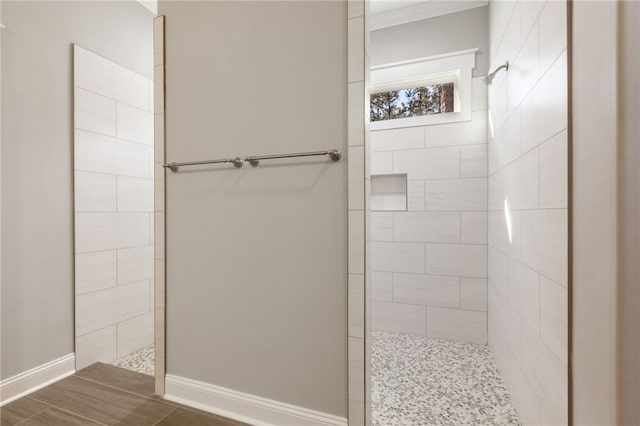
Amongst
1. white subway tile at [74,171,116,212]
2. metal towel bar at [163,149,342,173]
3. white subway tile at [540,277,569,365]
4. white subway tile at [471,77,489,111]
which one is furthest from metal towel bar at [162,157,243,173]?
white subway tile at [471,77,489,111]

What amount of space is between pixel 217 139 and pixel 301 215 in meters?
0.60

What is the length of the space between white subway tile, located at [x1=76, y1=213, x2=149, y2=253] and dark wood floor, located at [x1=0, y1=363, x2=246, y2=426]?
2.68ft

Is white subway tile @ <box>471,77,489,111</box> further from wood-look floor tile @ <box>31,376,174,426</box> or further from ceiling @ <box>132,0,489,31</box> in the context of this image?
wood-look floor tile @ <box>31,376,174,426</box>

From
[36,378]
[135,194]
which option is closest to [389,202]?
[135,194]

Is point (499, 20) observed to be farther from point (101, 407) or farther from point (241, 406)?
point (101, 407)

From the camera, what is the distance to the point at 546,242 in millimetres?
1297

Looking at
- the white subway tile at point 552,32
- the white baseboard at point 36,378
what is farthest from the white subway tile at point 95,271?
the white subway tile at point 552,32

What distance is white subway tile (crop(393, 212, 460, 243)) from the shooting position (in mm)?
2713

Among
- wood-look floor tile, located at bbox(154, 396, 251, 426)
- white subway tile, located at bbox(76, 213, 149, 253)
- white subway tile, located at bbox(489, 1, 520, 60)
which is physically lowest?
wood-look floor tile, located at bbox(154, 396, 251, 426)

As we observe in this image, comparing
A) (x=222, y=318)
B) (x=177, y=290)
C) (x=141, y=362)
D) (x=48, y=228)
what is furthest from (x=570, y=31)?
(x=141, y=362)

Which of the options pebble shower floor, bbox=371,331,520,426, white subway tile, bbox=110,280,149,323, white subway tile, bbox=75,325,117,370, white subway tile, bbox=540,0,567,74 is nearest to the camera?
white subway tile, bbox=540,0,567,74

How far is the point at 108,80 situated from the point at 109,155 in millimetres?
530

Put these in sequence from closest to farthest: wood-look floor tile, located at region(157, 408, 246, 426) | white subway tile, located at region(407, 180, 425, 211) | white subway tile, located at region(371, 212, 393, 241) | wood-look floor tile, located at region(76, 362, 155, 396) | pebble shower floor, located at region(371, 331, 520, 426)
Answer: wood-look floor tile, located at region(157, 408, 246, 426) → pebble shower floor, located at region(371, 331, 520, 426) → wood-look floor tile, located at region(76, 362, 155, 396) → white subway tile, located at region(407, 180, 425, 211) → white subway tile, located at region(371, 212, 393, 241)

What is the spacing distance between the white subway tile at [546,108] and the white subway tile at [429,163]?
3.61ft
